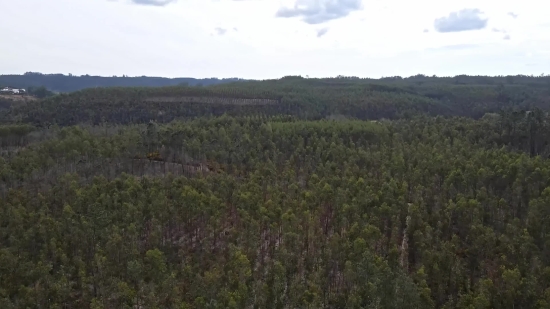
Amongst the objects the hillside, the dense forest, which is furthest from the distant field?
the dense forest

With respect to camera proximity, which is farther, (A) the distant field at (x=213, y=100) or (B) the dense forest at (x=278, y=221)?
(A) the distant field at (x=213, y=100)

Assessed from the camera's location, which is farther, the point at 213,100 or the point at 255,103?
the point at 213,100

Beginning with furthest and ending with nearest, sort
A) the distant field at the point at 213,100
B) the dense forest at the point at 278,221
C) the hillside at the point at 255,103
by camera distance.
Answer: the distant field at the point at 213,100
the hillside at the point at 255,103
the dense forest at the point at 278,221

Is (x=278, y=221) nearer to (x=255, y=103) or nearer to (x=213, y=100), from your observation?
(x=255, y=103)

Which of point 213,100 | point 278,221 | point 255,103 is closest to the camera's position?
point 278,221

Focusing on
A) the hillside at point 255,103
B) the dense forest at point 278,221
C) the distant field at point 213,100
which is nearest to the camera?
the dense forest at point 278,221

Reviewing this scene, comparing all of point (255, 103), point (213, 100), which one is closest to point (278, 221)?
point (255, 103)

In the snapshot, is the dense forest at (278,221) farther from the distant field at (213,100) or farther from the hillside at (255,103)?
the distant field at (213,100)

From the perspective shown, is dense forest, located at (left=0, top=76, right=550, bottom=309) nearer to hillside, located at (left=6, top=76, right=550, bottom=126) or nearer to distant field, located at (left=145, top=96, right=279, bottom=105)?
hillside, located at (left=6, top=76, right=550, bottom=126)

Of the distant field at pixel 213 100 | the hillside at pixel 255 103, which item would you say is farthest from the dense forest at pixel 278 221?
the distant field at pixel 213 100
